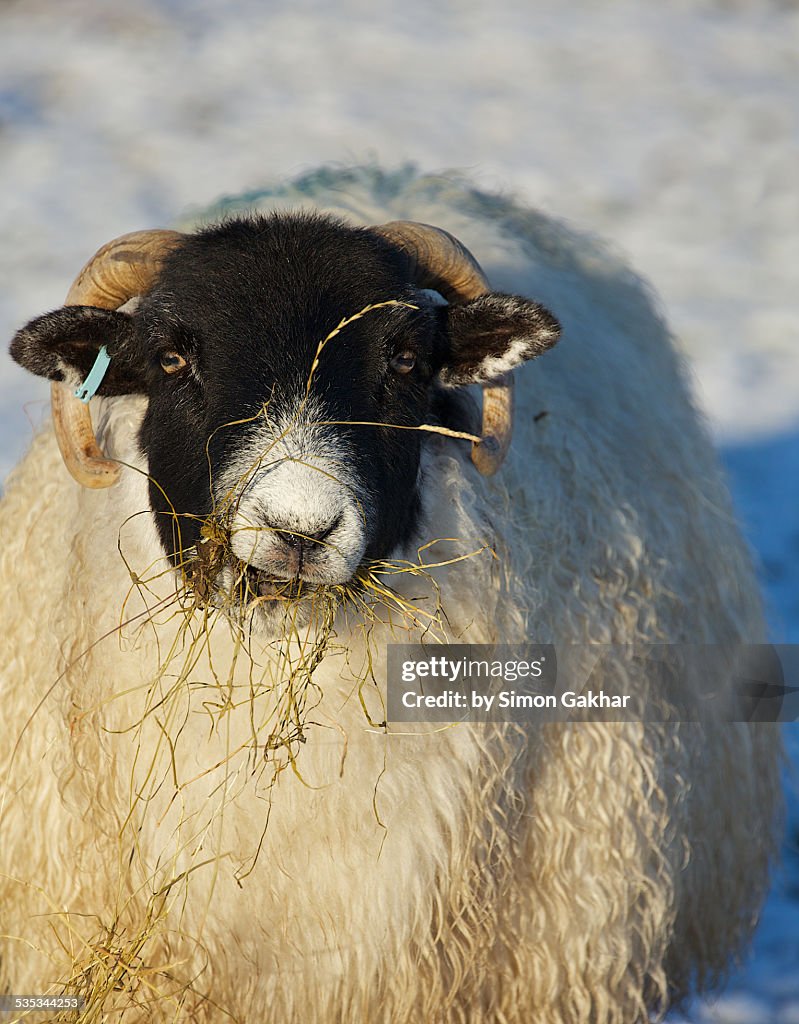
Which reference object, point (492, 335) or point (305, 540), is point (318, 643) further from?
point (492, 335)

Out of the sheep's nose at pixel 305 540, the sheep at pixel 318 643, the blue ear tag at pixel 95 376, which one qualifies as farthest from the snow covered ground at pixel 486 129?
the sheep's nose at pixel 305 540

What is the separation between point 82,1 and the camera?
11.4 metres

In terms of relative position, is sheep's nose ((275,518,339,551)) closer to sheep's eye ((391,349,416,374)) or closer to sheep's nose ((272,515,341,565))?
sheep's nose ((272,515,341,565))

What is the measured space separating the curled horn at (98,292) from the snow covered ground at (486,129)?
3662 mm

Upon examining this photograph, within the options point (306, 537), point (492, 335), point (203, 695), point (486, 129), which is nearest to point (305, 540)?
point (306, 537)

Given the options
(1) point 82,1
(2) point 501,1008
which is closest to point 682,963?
(2) point 501,1008

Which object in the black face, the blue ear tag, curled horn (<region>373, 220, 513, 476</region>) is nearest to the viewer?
the black face

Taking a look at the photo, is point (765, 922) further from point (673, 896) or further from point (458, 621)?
point (458, 621)

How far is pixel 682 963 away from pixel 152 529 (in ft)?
7.81

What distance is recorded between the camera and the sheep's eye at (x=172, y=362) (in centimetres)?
282

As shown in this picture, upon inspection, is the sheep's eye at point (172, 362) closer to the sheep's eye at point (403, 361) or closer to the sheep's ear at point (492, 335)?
the sheep's eye at point (403, 361)

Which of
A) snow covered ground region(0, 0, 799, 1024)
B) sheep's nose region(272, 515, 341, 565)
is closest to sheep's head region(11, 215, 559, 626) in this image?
sheep's nose region(272, 515, 341, 565)

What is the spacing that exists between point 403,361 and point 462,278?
15.6 inches

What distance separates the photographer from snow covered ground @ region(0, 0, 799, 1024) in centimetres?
809
